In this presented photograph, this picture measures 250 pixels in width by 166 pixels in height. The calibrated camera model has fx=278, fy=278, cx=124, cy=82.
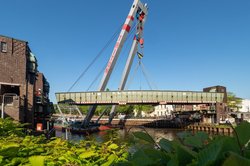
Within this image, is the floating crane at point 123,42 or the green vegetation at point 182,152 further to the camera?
the floating crane at point 123,42

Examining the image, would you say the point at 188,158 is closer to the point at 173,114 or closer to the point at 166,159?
the point at 166,159

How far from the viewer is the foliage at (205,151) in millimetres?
992

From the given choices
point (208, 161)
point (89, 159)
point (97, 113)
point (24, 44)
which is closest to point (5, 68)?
point (24, 44)

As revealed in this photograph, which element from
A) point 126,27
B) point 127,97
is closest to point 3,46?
point 126,27

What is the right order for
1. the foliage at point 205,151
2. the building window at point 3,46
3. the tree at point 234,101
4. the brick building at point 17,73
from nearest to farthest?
the foliage at point 205,151
the brick building at point 17,73
the building window at point 3,46
the tree at point 234,101

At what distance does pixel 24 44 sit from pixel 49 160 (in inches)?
1243

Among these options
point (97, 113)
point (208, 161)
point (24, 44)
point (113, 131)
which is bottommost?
point (97, 113)

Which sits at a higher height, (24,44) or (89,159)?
(24,44)

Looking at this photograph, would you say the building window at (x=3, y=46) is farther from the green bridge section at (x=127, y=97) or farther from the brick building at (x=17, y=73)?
the green bridge section at (x=127, y=97)

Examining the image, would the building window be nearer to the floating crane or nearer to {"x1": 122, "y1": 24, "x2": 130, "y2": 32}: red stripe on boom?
the floating crane

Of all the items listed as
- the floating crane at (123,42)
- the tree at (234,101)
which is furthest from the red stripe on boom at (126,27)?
the tree at (234,101)

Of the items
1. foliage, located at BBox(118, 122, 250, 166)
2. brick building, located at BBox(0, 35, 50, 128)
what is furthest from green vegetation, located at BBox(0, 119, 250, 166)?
brick building, located at BBox(0, 35, 50, 128)

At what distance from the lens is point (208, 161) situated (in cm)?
99

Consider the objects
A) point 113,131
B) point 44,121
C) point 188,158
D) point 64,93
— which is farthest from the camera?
point 64,93
